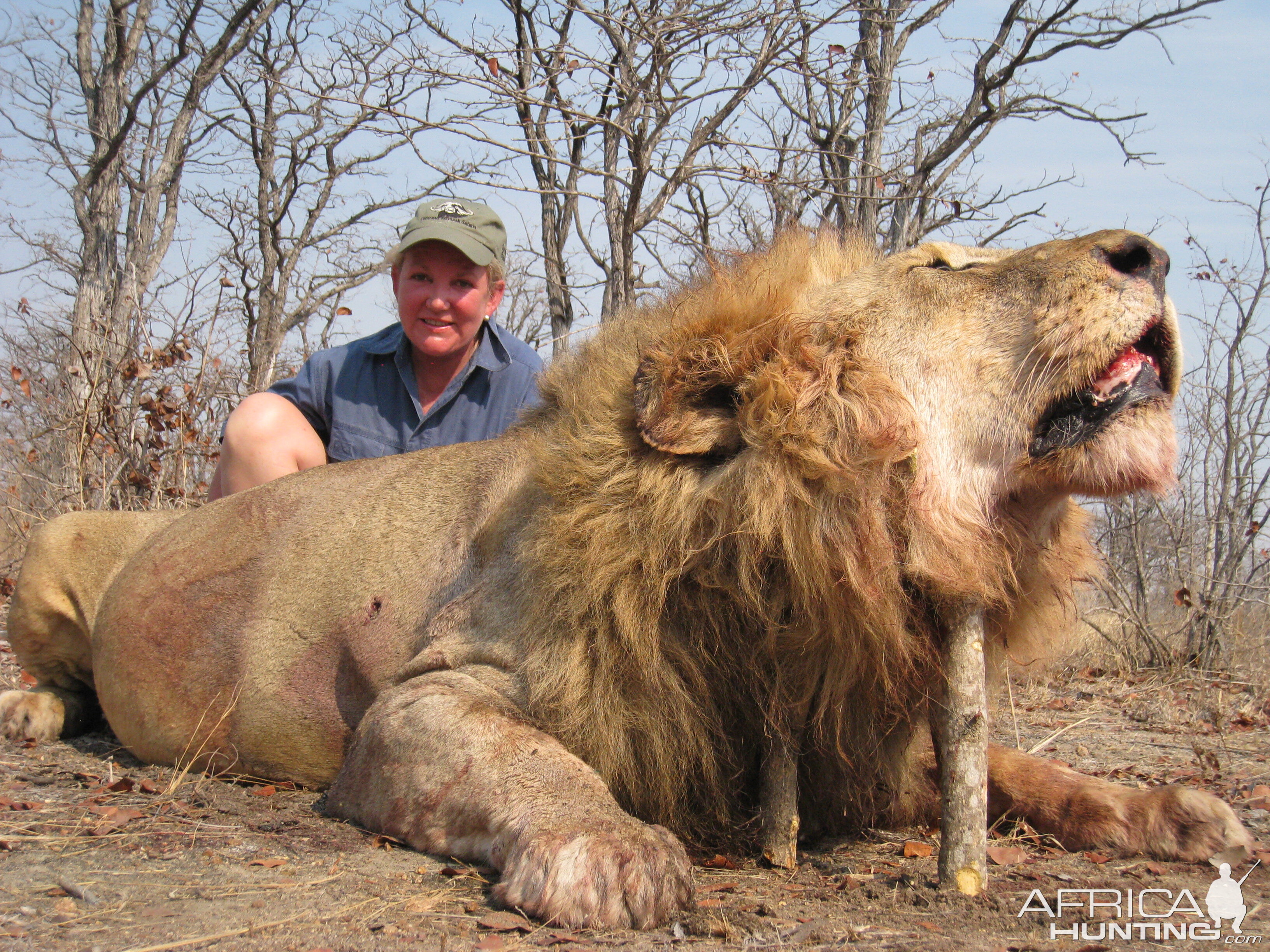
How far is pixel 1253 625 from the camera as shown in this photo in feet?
24.6

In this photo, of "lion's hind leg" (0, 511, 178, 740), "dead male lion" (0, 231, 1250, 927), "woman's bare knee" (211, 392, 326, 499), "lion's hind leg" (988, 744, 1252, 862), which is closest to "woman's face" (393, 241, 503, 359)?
"woman's bare knee" (211, 392, 326, 499)

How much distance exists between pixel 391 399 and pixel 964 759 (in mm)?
3410

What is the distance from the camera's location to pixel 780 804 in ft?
8.89

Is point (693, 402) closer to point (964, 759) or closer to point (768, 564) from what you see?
point (768, 564)

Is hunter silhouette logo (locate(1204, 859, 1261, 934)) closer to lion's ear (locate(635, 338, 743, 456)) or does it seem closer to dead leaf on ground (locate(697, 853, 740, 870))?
dead leaf on ground (locate(697, 853, 740, 870))

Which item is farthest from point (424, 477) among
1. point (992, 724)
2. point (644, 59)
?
point (644, 59)

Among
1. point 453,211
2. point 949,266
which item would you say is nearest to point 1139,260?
point 949,266

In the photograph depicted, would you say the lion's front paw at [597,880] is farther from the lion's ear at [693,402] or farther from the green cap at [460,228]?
the green cap at [460,228]

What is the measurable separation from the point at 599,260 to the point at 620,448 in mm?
6699

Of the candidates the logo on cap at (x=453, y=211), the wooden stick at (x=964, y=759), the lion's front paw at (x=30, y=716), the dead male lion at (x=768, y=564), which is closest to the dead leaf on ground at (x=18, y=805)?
the dead male lion at (x=768, y=564)

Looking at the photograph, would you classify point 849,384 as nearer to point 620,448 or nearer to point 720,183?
point 620,448

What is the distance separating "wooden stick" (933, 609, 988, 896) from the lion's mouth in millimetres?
445

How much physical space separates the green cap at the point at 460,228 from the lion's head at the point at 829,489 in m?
2.32

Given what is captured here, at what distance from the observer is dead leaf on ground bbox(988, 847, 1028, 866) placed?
2.74 metres
